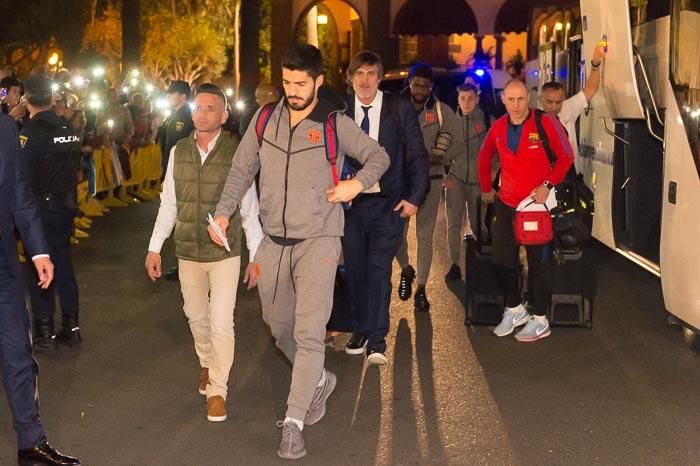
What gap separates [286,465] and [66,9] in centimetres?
2571

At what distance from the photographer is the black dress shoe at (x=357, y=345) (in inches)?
368

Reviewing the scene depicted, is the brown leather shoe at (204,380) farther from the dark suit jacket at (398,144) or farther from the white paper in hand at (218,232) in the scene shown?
the dark suit jacket at (398,144)

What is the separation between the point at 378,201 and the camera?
9117 millimetres

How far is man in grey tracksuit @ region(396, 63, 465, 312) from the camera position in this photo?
1109 centimetres

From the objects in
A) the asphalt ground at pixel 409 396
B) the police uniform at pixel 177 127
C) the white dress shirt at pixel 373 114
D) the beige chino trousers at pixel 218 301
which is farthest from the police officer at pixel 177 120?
the beige chino trousers at pixel 218 301

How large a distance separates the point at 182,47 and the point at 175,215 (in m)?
67.9

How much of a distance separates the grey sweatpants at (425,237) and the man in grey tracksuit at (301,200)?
12.9ft

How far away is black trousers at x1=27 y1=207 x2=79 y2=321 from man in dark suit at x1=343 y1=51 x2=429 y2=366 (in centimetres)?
212

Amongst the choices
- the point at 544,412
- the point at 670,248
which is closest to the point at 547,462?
the point at 544,412

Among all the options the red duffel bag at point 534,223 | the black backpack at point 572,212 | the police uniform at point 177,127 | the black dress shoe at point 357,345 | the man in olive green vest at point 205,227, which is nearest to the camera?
the man in olive green vest at point 205,227

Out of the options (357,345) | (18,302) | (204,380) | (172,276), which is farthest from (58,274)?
(18,302)

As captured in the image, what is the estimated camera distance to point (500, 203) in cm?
988

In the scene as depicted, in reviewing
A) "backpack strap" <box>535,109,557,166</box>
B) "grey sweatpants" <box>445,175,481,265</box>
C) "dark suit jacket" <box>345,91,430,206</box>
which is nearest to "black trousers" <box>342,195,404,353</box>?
Answer: "dark suit jacket" <box>345,91,430,206</box>

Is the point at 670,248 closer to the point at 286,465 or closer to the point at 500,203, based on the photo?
the point at 500,203
